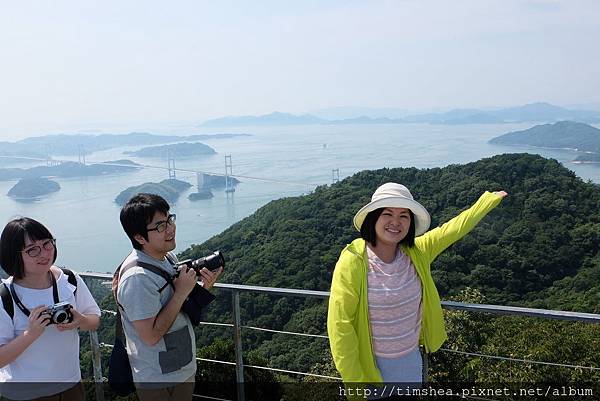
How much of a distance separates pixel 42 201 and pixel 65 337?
73109mm

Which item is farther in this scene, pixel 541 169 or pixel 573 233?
pixel 541 169

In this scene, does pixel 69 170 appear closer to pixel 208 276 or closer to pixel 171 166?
pixel 171 166

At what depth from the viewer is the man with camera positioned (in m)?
1.51

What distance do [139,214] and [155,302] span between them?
27 cm

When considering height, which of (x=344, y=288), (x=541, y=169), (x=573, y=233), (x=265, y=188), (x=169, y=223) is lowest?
(x=265, y=188)

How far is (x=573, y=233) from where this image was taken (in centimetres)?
1836

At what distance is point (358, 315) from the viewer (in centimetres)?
165

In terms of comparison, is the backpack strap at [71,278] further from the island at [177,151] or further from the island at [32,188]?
the island at [177,151]

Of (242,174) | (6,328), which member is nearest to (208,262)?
(6,328)

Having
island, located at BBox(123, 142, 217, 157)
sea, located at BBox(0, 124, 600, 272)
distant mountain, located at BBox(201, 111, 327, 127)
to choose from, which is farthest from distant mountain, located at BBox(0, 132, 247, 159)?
distant mountain, located at BBox(201, 111, 327, 127)

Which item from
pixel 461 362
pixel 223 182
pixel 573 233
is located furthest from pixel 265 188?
pixel 461 362

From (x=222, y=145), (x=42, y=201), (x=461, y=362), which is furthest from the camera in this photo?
(x=222, y=145)

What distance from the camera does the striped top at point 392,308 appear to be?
5.45 feet

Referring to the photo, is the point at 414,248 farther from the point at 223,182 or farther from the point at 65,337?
the point at 223,182
